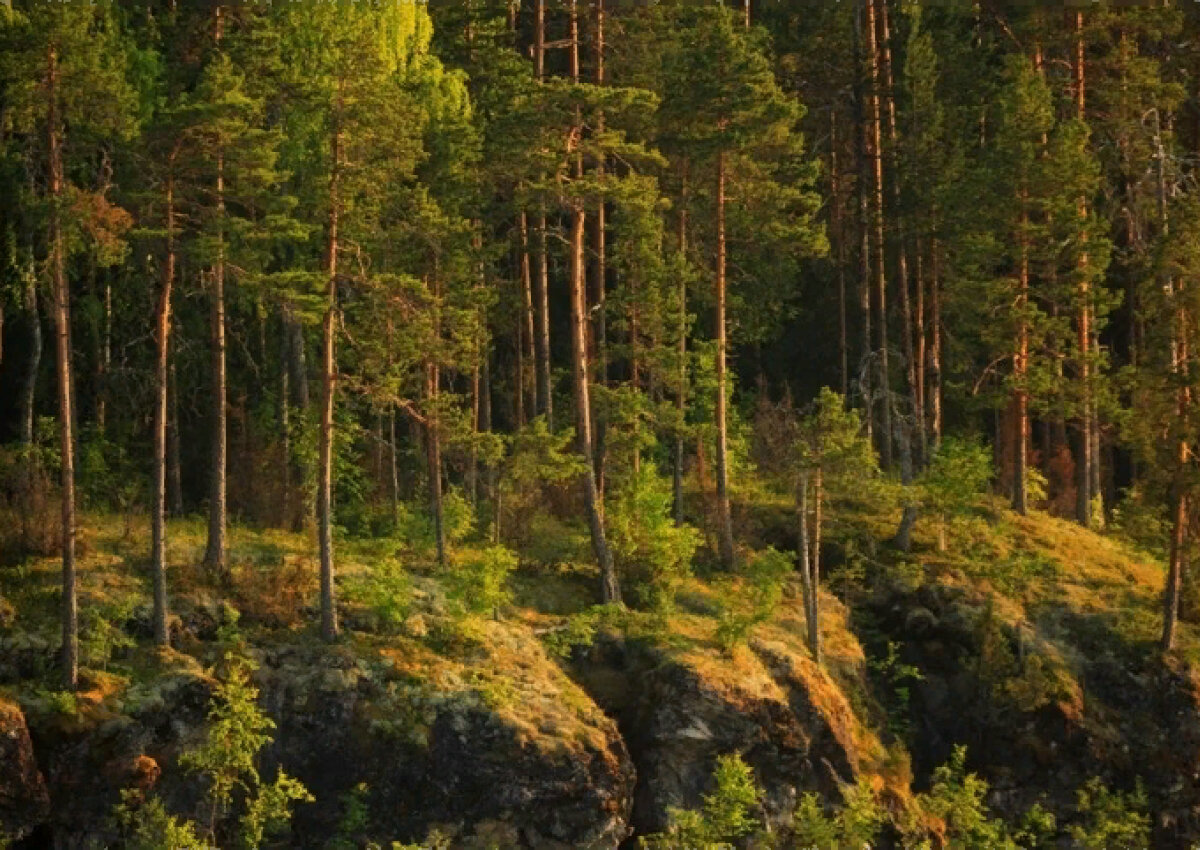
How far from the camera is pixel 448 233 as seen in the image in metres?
28.7

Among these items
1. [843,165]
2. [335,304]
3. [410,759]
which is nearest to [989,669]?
[410,759]

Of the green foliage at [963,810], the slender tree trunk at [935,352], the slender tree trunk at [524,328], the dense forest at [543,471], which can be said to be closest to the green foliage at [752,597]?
the dense forest at [543,471]

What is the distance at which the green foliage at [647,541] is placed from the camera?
98.1 ft

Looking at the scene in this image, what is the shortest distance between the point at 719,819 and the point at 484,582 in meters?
6.20

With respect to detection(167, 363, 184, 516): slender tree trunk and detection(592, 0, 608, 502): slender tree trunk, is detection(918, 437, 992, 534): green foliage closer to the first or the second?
detection(592, 0, 608, 502): slender tree trunk

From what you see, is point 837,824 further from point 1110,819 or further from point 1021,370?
point 1021,370

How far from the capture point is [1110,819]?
28.2 m

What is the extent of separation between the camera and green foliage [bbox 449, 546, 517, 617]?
1055 inches

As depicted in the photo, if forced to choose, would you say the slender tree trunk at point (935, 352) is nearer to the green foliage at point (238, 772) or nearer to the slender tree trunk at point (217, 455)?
the slender tree trunk at point (217, 455)

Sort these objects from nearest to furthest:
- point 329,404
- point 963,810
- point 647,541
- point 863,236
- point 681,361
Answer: point 329,404 → point 963,810 → point 647,541 → point 681,361 → point 863,236

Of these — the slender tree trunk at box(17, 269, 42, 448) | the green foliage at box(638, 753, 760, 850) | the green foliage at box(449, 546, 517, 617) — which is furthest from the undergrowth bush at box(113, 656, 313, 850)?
the slender tree trunk at box(17, 269, 42, 448)

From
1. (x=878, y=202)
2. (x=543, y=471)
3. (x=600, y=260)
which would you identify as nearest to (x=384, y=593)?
(x=543, y=471)

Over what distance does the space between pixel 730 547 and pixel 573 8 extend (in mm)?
12407

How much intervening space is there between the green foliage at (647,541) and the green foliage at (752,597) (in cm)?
128
